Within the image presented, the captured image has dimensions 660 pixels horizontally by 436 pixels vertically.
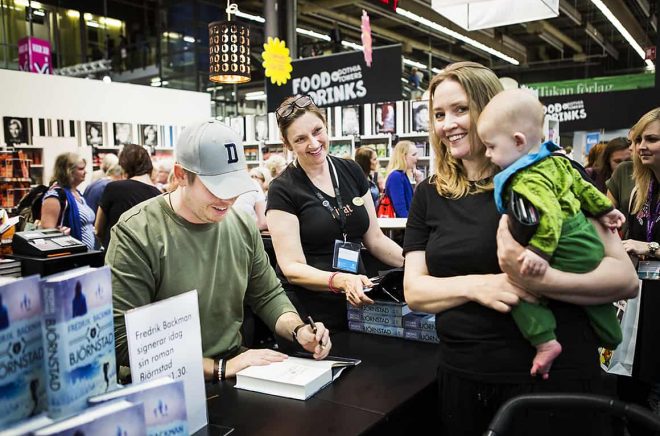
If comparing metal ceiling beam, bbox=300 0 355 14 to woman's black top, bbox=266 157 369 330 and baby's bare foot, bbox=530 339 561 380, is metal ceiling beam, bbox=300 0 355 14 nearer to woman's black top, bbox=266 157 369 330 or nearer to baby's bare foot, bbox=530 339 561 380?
woman's black top, bbox=266 157 369 330

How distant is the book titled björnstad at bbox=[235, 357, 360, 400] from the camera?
1.65 metres

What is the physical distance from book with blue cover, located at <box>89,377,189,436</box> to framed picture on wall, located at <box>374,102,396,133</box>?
9.58 metres

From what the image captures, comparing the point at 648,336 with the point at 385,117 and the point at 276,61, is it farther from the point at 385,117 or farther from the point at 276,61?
the point at 385,117

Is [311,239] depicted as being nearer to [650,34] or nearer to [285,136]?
[285,136]

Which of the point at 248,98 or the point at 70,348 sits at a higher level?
the point at 248,98

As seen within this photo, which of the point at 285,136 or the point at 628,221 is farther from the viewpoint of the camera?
the point at 628,221

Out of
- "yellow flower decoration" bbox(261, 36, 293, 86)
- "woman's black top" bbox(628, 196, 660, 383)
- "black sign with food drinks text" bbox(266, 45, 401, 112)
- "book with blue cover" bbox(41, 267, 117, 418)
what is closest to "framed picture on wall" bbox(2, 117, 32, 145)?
"yellow flower decoration" bbox(261, 36, 293, 86)

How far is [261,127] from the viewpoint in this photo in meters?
12.1

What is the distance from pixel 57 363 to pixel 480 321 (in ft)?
3.47

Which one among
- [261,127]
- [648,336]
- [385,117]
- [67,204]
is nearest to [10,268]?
[648,336]

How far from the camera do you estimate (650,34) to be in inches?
619

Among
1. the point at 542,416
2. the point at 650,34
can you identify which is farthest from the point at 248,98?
the point at 542,416

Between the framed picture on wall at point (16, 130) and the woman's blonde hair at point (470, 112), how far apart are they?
11132 millimetres

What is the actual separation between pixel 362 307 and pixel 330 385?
0.61 meters
